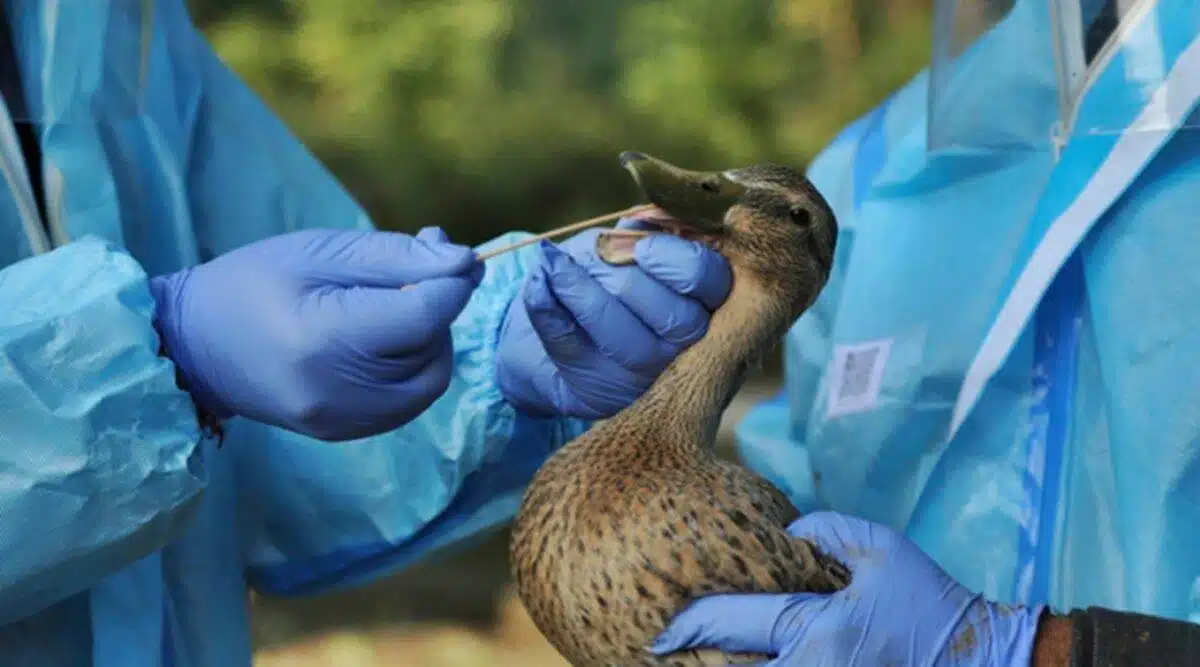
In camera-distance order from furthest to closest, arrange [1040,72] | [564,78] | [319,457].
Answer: [564,78] → [319,457] → [1040,72]

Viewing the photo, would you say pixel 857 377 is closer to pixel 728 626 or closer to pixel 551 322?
pixel 551 322

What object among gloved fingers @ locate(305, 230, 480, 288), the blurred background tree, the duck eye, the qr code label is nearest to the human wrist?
gloved fingers @ locate(305, 230, 480, 288)

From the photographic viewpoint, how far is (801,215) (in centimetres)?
106

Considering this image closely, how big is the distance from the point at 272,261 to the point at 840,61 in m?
1.45

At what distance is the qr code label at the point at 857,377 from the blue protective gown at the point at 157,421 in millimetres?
299

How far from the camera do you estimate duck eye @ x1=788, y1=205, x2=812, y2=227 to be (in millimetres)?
1053

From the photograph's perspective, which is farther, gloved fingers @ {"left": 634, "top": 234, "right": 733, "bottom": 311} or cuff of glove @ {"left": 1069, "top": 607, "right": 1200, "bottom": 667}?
gloved fingers @ {"left": 634, "top": 234, "right": 733, "bottom": 311}

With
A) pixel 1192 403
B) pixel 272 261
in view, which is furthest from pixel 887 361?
pixel 272 261

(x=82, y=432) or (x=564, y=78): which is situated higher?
(x=564, y=78)

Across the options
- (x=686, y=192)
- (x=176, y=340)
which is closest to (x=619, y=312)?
(x=686, y=192)

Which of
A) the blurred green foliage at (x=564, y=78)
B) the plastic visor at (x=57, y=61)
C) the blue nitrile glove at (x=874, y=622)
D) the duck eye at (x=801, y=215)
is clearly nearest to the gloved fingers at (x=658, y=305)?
the duck eye at (x=801, y=215)

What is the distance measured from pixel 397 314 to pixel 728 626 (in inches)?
14.2

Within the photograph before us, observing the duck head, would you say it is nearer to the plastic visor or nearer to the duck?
the duck

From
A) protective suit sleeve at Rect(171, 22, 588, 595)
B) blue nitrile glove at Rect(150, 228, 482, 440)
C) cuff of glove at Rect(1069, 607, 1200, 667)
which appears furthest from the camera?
protective suit sleeve at Rect(171, 22, 588, 595)
